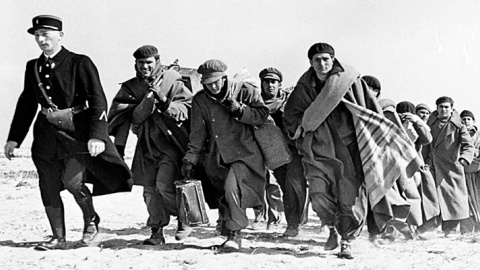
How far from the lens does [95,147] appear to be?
605 cm

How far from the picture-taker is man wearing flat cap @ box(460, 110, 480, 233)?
9.81 m

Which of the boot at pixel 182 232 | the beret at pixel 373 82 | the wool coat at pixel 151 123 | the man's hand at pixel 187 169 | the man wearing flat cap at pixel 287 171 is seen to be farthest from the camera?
the man wearing flat cap at pixel 287 171

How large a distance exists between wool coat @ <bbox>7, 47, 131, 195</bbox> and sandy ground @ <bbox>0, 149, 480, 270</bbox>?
0.91 metres

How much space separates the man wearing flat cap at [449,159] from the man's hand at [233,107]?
4106 millimetres

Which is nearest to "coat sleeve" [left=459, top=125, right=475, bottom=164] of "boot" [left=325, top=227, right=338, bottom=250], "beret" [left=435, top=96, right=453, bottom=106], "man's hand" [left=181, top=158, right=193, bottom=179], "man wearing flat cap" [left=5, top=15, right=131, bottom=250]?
"beret" [left=435, top=96, right=453, bottom=106]

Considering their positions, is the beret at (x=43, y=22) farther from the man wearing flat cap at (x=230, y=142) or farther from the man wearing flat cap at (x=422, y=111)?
the man wearing flat cap at (x=422, y=111)

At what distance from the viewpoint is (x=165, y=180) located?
22.0 ft

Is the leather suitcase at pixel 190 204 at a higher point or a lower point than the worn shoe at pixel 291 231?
higher

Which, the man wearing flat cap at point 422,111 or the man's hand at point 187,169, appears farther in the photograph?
the man wearing flat cap at point 422,111

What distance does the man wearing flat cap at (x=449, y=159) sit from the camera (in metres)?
9.06

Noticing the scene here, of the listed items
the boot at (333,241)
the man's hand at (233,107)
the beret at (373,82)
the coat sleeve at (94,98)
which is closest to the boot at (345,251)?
the boot at (333,241)

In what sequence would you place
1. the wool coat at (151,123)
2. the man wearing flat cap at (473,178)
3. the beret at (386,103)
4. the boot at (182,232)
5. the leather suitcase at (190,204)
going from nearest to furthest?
the leather suitcase at (190,204) → the wool coat at (151,123) → the boot at (182,232) → the beret at (386,103) → the man wearing flat cap at (473,178)

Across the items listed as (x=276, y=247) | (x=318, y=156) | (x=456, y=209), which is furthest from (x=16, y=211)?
(x=456, y=209)

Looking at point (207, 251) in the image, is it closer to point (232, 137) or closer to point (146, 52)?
point (232, 137)
